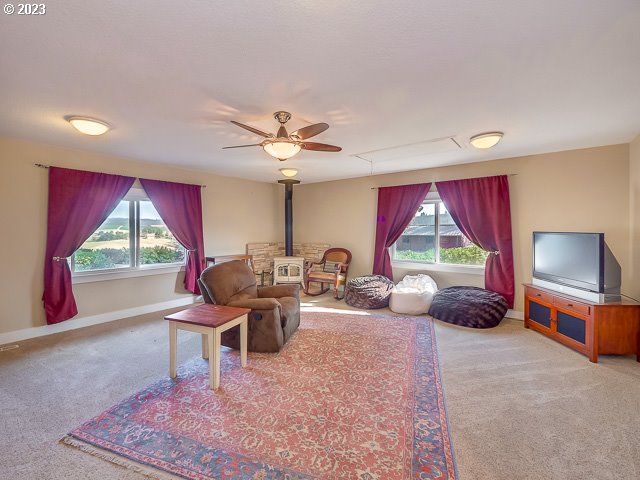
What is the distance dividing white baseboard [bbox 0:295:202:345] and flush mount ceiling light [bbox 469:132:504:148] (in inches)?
190

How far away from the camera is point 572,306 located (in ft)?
9.44

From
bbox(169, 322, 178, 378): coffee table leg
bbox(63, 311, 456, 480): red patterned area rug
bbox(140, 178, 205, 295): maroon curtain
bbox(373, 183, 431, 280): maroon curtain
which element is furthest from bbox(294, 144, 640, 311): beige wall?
bbox(169, 322, 178, 378): coffee table leg

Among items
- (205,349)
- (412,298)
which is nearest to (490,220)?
(412,298)

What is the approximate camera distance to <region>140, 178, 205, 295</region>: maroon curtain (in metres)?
4.30

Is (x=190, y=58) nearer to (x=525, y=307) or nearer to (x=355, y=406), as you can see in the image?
(x=355, y=406)

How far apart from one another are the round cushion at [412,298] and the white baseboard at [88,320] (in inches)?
136

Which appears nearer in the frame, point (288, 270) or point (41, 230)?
point (41, 230)

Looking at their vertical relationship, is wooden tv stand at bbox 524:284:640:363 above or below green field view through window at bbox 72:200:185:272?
Result: below

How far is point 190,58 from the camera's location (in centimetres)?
165

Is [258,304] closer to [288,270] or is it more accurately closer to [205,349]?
[205,349]

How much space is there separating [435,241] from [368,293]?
5.13 feet

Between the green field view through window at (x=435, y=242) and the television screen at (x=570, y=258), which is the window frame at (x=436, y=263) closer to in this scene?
the green field view through window at (x=435, y=242)

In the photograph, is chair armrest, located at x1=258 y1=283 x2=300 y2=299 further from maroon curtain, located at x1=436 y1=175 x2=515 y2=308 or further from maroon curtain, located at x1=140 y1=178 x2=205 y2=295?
maroon curtain, located at x1=436 y1=175 x2=515 y2=308

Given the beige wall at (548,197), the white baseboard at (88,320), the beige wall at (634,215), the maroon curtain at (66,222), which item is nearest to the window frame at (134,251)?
the maroon curtain at (66,222)
